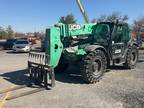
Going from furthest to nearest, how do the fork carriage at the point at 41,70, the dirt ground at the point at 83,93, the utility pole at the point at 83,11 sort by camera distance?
the utility pole at the point at 83,11
the fork carriage at the point at 41,70
the dirt ground at the point at 83,93

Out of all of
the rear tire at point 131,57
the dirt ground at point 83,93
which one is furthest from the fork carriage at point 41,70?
the rear tire at point 131,57

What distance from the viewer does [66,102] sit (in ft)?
28.0

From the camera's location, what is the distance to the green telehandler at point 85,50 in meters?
11.0

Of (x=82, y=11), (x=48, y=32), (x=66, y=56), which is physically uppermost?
(x=82, y=11)

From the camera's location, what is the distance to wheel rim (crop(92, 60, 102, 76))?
1141 centimetres

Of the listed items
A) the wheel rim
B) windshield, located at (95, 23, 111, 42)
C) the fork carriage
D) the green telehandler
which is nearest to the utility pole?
the green telehandler

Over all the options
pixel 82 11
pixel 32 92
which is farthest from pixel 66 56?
pixel 82 11

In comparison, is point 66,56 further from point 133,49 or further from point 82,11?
point 82,11

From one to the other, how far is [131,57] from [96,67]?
3.77 m

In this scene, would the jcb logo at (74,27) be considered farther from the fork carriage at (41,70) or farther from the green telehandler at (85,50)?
the fork carriage at (41,70)

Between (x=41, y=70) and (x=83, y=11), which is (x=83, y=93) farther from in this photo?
(x=83, y=11)

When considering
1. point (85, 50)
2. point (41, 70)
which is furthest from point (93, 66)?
point (41, 70)

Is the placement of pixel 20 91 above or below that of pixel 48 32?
below

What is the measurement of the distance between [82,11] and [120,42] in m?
4.42
